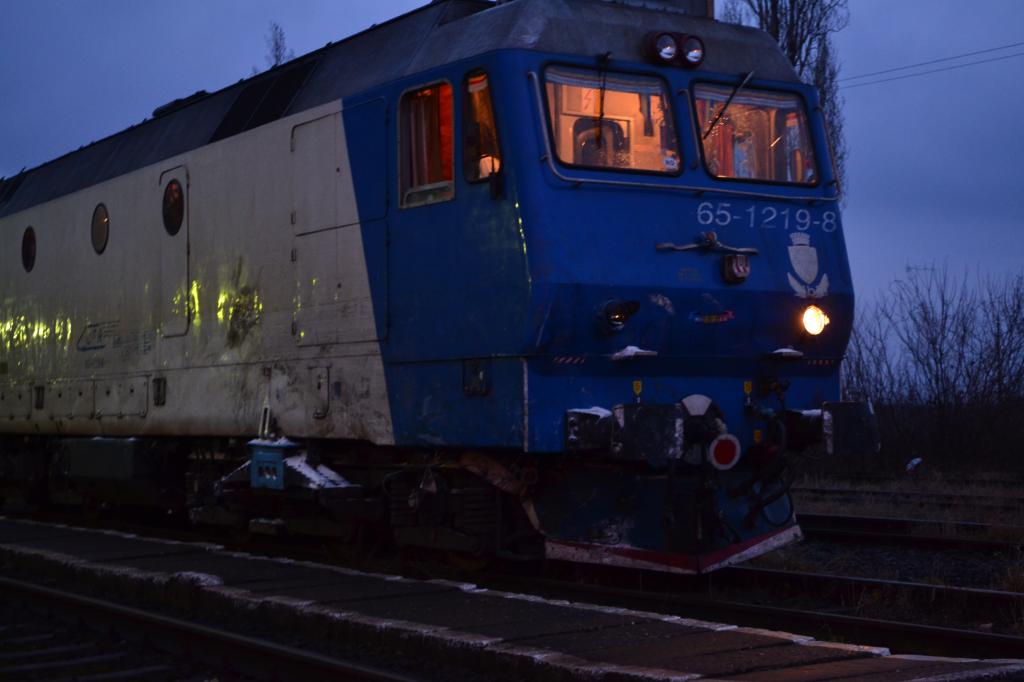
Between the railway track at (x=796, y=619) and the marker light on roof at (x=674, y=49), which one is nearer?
the railway track at (x=796, y=619)

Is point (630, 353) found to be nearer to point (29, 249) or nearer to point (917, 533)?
point (917, 533)

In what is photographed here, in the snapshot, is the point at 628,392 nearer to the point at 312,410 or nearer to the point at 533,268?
the point at 533,268

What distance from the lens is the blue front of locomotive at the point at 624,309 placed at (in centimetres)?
766

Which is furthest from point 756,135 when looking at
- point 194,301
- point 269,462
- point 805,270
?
point 194,301

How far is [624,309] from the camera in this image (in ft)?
25.6

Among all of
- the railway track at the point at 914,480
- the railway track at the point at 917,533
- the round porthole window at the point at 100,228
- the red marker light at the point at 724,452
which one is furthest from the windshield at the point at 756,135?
the railway track at the point at 914,480

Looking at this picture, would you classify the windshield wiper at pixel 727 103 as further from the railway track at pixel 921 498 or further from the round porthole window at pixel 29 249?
the round porthole window at pixel 29 249

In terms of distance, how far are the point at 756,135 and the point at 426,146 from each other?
223 cm

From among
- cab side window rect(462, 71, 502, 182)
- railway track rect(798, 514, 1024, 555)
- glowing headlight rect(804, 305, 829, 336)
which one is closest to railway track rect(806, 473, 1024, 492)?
railway track rect(798, 514, 1024, 555)

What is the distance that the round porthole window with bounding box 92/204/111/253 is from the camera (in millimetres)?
12430

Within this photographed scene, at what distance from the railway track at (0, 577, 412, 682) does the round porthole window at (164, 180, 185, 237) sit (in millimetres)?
3763

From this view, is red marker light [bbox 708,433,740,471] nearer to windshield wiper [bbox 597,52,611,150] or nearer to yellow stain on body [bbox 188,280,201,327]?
windshield wiper [bbox 597,52,611,150]

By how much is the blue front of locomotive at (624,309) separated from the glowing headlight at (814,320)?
15mm

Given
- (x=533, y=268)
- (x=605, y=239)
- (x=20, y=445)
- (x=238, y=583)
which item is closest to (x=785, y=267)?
(x=605, y=239)
